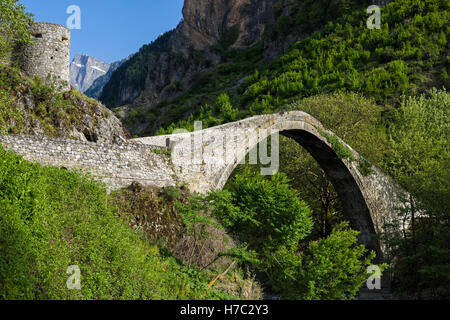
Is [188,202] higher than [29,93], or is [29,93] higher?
[29,93]

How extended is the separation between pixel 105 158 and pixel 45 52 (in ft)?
32.5

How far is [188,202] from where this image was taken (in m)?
9.34

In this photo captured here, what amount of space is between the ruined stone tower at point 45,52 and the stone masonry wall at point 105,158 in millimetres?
8862

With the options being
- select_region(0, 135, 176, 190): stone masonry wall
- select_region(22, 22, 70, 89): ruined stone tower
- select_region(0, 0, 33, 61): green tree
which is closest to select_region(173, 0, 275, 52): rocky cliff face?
select_region(22, 22, 70, 89): ruined stone tower

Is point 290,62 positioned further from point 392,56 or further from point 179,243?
point 179,243

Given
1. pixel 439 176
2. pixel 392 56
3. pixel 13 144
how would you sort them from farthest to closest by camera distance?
pixel 392 56
pixel 439 176
pixel 13 144

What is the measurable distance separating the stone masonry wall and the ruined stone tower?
29.1 ft

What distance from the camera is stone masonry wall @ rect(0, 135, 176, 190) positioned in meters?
8.30

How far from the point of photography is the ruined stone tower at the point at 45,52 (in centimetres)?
1603

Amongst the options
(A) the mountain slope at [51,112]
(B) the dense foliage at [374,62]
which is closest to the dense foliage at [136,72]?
(B) the dense foliage at [374,62]

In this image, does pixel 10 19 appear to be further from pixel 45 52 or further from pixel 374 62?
pixel 374 62

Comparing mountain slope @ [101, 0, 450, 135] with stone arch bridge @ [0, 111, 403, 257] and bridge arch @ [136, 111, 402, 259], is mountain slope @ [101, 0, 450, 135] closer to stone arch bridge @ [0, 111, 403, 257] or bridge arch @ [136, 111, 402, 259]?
bridge arch @ [136, 111, 402, 259]
